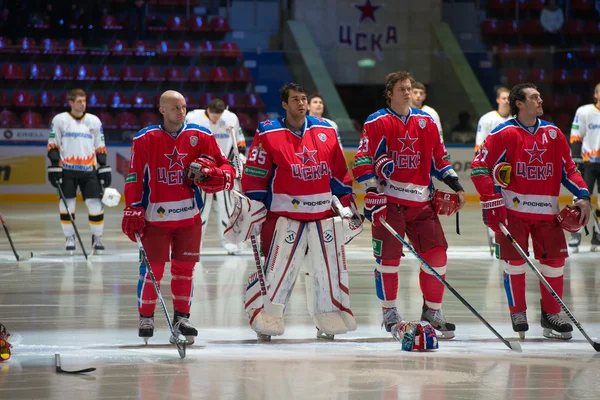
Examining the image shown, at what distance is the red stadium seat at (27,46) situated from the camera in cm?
1820

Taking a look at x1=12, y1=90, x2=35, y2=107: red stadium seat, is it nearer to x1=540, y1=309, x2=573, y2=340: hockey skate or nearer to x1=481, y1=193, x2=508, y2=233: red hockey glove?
x1=481, y1=193, x2=508, y2=233: red hockey glove

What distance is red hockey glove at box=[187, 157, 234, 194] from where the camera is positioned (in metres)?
5.67

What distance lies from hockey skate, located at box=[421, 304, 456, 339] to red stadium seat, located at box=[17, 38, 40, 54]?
1368cm

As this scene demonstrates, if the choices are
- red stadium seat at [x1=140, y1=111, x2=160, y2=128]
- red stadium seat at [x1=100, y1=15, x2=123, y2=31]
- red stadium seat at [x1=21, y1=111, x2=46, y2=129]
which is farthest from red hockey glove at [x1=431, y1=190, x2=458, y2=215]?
red stadium seat at [x1=100, y1=15, x2=123, y2=31]

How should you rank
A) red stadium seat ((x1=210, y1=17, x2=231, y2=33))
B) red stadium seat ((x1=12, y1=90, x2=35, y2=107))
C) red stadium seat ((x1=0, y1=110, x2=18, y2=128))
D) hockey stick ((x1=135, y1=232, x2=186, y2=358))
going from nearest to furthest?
hockey stick ((x1=135, y1=232, x2=186, y2=358)) → red stadium seat ((x1=0, y1=110, x2=18, y2=128)) → red stadium seat ((x1=12, y1=90, x2=35, y2=107)) → red stadium seat ((x1=210, y1=17, x2=231, y2=33))

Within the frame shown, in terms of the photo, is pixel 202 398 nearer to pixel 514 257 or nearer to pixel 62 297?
pixel 514 257

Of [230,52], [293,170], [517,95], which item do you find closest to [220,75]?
[230,52]

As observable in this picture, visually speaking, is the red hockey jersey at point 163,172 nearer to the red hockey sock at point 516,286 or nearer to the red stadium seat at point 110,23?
the red hockey sock at point 516,286

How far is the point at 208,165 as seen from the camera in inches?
225

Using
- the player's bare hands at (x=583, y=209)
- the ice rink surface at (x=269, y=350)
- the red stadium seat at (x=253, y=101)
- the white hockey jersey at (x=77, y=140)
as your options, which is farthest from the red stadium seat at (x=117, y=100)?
the player's bare hands at (x=583, y=209)

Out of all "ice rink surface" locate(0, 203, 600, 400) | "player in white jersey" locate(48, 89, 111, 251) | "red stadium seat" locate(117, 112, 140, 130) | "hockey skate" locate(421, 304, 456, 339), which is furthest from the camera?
"red stadium seat" locate(117, 112, 140, 130)

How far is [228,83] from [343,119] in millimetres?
2349

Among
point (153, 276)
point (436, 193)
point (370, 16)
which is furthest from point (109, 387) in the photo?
point (370, 16)

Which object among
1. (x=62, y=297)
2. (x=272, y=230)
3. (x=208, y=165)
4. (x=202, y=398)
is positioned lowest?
(x=62, y=297)
